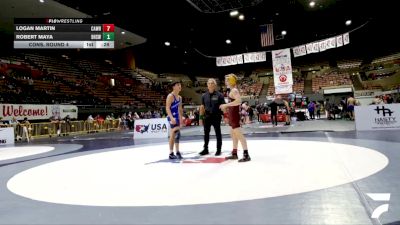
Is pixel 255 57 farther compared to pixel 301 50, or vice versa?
pixel 255 57

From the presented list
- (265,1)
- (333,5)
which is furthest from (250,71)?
(265,1)

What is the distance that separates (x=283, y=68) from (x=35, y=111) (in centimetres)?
1433

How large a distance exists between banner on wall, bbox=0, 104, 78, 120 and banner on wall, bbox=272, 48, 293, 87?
13431 millimetres

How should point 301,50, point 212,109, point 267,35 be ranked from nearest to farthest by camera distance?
point 212,109, point 267,35, point 301,50

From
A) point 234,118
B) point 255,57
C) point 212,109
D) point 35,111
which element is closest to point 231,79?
point 234,118

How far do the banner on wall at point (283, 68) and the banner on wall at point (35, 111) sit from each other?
13431 millimetres

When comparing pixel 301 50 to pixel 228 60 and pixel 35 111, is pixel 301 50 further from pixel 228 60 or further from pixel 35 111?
pixel 35 111

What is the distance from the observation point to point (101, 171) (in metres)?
4.29

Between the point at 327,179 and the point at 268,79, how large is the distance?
1617 inches

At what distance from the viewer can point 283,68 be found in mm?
14617

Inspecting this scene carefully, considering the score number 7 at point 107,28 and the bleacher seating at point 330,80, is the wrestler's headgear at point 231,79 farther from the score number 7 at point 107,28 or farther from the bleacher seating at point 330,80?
the bleacher seating at point 330,80

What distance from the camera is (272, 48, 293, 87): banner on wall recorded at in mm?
14398

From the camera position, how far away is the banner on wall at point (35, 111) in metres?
16.1
